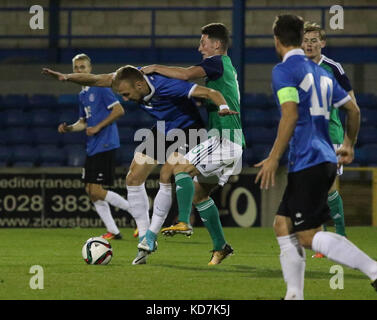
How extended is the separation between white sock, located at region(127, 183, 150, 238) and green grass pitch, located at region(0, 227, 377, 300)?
298 millimetres

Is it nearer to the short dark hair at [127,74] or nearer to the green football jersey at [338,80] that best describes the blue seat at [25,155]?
the green football jersey at [338,80]

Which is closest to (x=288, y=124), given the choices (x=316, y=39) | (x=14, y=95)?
(x=316, y=39)

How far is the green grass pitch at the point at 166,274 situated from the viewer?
5.83 metres

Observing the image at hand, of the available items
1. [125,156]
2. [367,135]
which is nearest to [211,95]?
[125,156]

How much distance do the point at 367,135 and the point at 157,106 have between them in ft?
25.3

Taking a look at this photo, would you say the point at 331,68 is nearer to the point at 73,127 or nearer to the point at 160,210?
the point at 160,210

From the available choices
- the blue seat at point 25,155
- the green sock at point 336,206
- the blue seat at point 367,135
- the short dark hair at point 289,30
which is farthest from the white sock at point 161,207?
the blue seat at point 367,135

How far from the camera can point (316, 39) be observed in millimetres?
7742

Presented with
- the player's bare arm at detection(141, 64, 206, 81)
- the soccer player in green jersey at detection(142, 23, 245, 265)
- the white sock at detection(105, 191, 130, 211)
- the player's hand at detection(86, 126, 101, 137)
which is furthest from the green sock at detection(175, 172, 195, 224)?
the white sock at detection(105, 191, 130, 211)

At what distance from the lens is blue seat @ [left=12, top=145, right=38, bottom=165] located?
45.7ft

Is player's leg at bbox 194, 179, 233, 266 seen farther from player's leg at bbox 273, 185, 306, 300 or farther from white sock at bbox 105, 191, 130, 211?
white sock at bbox 105, 191, 130, 211
